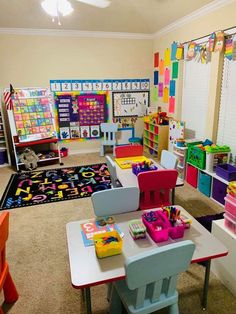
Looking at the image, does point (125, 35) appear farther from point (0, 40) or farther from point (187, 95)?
point (0, 40)

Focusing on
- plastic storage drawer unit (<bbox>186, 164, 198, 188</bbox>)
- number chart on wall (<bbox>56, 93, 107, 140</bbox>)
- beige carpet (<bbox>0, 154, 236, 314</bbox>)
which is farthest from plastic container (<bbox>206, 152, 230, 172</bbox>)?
number chart on wall (<bbox>56, 93, 107, 140</bbox>)

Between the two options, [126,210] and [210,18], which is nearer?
[126,210]

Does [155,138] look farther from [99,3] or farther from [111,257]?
[111,257]

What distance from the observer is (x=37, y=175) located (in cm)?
416

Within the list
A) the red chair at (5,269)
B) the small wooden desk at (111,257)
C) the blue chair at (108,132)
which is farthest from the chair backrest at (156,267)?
the blue chair at (108,132)

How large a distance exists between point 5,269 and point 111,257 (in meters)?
0.85

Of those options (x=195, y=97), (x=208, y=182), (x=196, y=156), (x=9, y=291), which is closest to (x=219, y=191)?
(x=208, y=182)

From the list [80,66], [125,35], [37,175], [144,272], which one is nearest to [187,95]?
[125,35]

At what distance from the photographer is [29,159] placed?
4426 millimetres

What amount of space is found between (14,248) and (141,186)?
1.43m

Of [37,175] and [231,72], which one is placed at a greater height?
[231,72]

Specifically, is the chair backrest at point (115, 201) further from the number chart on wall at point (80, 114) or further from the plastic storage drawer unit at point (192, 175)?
the number chart on wall at point (80, 114)

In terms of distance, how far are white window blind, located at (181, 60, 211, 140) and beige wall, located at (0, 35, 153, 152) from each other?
1.47 metres

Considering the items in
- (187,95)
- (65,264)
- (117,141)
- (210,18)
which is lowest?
(65,264)
